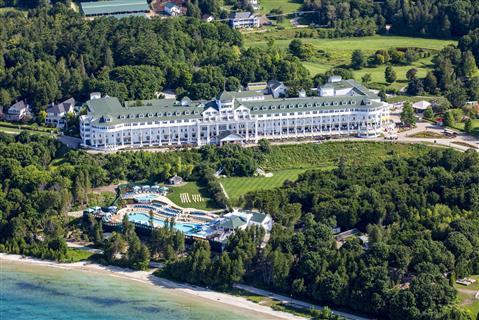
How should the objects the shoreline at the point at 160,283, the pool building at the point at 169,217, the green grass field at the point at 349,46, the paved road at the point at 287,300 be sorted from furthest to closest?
the green grass field at the point at 349,46, the pool building at the point at 169,217, the shoreline at the point at 160,283, the paved road at the point at 287,300

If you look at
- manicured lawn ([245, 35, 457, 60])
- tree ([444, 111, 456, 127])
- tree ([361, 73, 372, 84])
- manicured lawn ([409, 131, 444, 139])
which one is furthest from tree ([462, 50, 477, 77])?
manicured lawn ([409, 131, 444, 139])

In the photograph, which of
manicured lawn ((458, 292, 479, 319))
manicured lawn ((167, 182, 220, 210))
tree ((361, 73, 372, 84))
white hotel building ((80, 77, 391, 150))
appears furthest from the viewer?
Result: tree ((361, 73, 372, 84))

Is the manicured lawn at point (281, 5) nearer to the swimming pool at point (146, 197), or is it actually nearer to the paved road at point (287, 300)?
the swimming pool at point (146, 197)

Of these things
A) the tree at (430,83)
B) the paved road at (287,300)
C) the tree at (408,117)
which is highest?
the tree at (430,83)

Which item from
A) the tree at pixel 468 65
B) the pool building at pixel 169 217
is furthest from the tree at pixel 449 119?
the pool building at pixel 169 217

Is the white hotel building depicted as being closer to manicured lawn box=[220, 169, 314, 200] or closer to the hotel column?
the hotel column

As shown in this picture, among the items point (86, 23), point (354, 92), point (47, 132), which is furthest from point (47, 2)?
point (354, 92)

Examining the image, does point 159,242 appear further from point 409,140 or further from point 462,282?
point 409,140
